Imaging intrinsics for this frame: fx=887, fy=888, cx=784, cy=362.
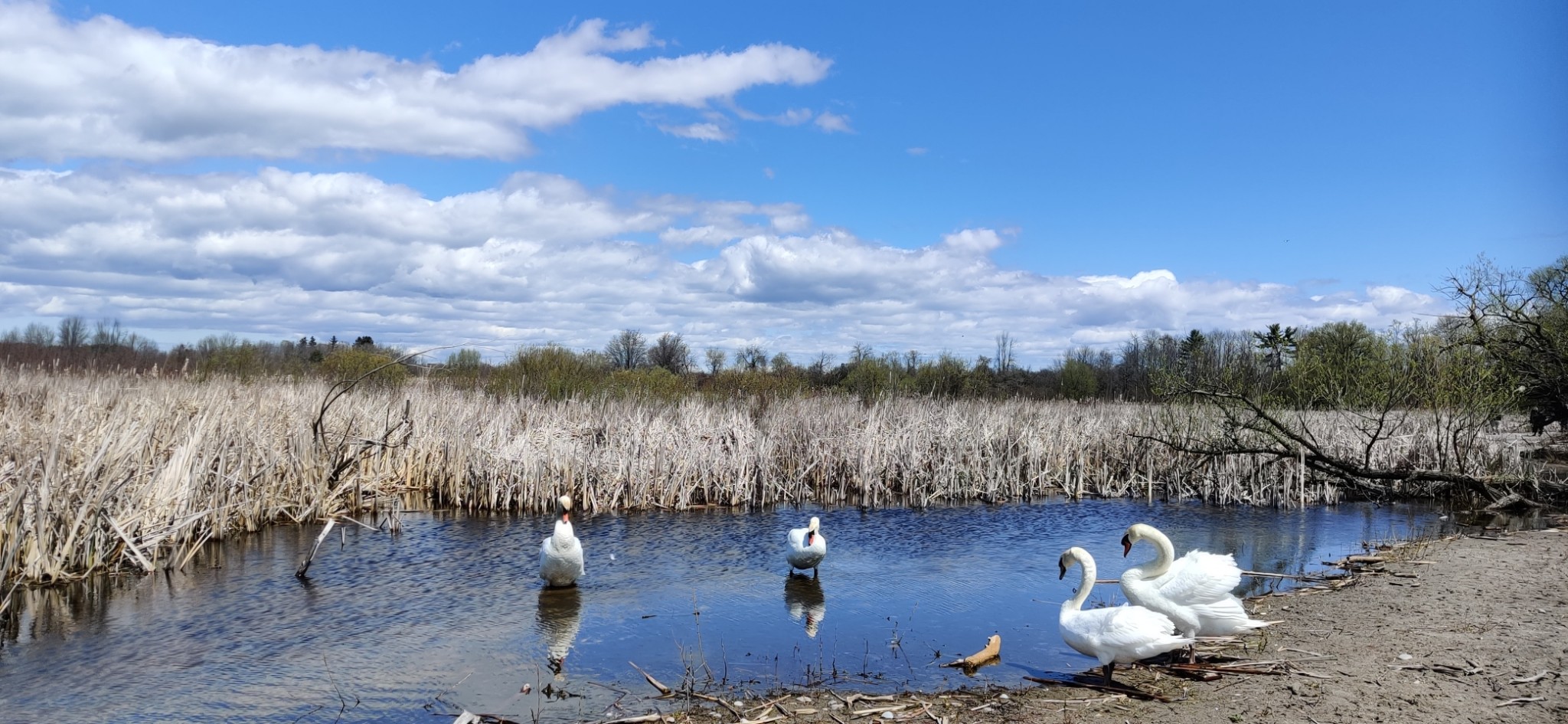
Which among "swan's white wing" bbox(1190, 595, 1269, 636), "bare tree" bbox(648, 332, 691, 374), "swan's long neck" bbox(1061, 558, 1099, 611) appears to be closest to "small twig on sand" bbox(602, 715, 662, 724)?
"swan's long neck" bbox(1061, 558, 1099, 611)

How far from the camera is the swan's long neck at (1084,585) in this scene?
615 cm

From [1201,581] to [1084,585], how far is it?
786 mm

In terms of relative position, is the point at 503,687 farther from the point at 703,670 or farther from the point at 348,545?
the point at 348,545

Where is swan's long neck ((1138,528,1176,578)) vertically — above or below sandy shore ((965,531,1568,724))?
above

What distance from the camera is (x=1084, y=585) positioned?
6434 millimetres

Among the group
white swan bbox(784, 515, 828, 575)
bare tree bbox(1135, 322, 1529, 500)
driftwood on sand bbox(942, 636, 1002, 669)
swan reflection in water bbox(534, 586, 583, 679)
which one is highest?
bare tree bbox(1135, 322, 1529, 500)

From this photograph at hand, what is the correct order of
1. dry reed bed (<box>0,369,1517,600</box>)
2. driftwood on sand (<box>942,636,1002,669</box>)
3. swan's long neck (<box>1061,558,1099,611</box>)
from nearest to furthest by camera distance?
swan's long neck (<box>1061,558,1099,611</box>) → driftwood on sand (<box>942,636,1002,669</box>) → dry reed bed (<box>0,369,1517,600</box>)

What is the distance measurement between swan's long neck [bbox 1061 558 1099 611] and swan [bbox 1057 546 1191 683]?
0.21 m

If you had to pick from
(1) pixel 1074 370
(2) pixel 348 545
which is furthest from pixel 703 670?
(1) pixel 1074 370

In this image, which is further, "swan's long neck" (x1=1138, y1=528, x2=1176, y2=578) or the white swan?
the white swan

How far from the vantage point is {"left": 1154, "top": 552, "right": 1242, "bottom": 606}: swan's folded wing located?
6.02 m

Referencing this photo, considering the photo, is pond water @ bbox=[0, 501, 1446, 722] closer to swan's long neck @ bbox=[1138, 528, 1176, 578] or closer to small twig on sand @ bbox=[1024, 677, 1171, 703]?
small twig on sand @ bbox=[1024, 677, 1171, 703]

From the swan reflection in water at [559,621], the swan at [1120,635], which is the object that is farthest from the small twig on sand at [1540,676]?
the swan reflection in water at [559,621]

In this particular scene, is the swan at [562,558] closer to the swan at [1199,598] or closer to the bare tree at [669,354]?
the swan at [1199,598]
